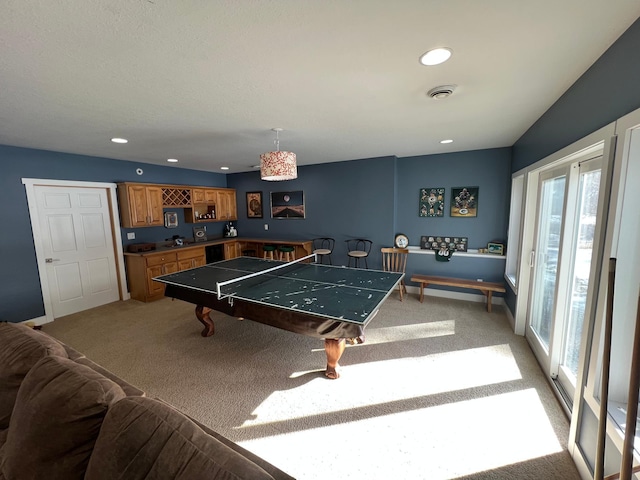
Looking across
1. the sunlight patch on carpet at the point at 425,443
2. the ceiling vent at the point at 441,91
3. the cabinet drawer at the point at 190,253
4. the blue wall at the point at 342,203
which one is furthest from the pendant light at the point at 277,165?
the cabinet drawer at the point at 190,253

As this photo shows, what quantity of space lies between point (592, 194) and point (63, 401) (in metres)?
3.45

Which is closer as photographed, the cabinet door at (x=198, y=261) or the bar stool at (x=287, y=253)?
the cabinet door at (x=198, y=261)

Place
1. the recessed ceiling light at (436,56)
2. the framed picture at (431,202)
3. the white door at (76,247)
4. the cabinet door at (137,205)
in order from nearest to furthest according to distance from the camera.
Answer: the recessed ceiling light at (436,56), the white door at (76,247), the cabinet door at (137,205), the framed picture at (431,202)

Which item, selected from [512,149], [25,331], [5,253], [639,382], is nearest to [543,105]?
[512,149]

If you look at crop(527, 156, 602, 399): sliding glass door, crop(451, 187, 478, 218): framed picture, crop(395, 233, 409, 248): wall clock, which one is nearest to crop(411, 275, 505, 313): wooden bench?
crop(395, 233, 409, 248): wall clock

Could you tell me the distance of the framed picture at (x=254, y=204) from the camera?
6.31 m

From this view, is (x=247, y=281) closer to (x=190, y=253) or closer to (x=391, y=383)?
(x=391, y=383)

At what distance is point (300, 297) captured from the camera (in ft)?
8.08

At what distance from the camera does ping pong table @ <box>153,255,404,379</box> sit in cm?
213

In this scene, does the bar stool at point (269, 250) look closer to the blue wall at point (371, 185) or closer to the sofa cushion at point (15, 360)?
the blue wall at point (371, 185)

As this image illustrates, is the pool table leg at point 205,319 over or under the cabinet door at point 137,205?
under

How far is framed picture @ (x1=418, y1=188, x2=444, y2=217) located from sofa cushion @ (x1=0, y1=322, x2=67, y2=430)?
15.9ft

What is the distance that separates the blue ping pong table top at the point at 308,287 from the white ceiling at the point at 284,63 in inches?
67.7

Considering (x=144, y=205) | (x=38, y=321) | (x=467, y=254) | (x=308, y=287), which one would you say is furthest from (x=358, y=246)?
(x=38, y=321)
